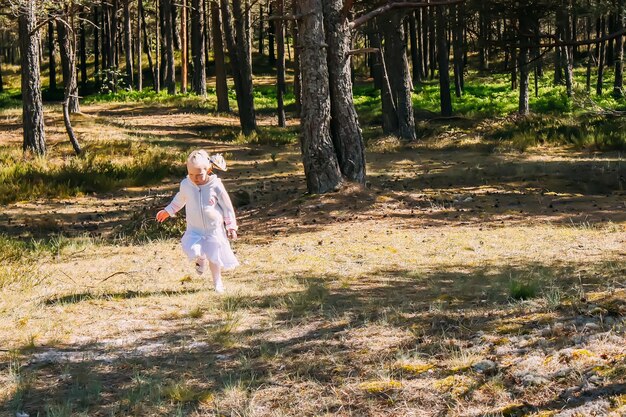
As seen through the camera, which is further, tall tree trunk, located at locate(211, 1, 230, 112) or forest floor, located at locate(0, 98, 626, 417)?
tall tree trunk, located at locate(211, 1, 230, 112)

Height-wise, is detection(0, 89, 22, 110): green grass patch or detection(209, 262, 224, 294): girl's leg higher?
detection(0, 89, 22, 110): green grass patch

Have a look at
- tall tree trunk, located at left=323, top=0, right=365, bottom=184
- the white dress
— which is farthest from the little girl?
tall tree trunk, located at left=323, top=0, right=365, bottom=184

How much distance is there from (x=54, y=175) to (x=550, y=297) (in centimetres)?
1380

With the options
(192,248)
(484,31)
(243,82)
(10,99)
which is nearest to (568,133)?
(484,31)

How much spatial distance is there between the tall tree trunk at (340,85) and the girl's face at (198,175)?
5.63 m

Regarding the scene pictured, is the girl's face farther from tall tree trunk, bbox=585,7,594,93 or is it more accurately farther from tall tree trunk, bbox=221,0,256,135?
tall tree trunk, bbox=221,0,256,135

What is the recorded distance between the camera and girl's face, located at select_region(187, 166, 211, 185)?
26.2ft

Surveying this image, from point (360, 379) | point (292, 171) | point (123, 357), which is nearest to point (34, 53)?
point (292, 171)

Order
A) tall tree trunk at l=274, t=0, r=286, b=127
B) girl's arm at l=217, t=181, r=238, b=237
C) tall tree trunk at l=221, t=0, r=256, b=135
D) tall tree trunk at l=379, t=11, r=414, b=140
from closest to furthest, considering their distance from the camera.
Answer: girl's arm at l=217, t=181, r=238, b=237
tall tree trunk at l=379, t=11, r=414, b=140
tall tree trunk at l=221, t=0, r=256, b=135
tall tree trunk at l=274, t=0, r=286, b=127

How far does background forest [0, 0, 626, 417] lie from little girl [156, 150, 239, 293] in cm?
39

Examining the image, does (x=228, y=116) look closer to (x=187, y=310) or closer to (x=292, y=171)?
(x=292, y=171)

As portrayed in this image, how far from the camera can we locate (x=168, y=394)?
4953 mm

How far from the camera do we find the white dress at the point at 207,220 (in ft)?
26.2

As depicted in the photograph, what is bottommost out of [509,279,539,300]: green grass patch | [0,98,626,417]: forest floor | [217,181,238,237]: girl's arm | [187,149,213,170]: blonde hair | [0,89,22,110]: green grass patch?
[0,98,626,417]: forest floor
